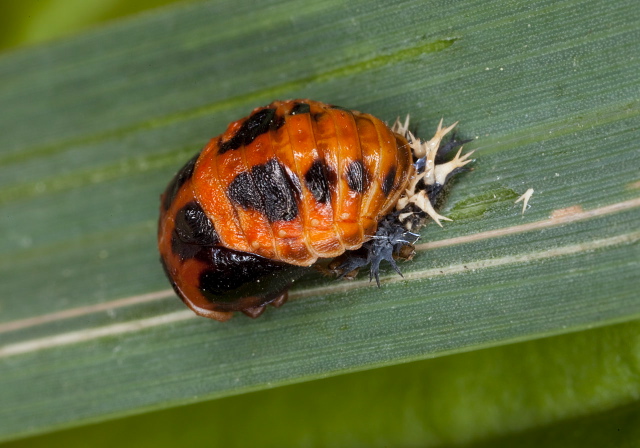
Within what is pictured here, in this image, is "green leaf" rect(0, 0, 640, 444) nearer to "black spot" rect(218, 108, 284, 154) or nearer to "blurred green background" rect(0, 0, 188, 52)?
"blurred green background" rect(0, 0, 188, 52)

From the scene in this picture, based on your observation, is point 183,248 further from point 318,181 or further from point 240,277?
point 318,181

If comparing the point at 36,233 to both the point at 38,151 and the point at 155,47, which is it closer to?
the point at 38,151

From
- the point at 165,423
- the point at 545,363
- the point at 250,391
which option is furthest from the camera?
the point at 165,423

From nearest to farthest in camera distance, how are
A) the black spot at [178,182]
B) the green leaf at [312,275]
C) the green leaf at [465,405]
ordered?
the green leaf at [465,405] → the green leaf at [312,275] → the black spot at [178,182]

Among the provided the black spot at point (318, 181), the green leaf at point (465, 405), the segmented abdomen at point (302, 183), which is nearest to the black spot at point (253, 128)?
the segmented abdomen at point (302, 183)

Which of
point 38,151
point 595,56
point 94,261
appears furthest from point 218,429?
point 595,56

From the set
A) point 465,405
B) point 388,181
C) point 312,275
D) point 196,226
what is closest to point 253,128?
point 196,226

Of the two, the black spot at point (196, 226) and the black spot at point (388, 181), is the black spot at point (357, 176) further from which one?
the black spot at point (196, 226)
